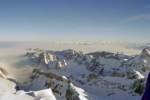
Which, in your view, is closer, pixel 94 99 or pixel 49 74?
pixel 94 99

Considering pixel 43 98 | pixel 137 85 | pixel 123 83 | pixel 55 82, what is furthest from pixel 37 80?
pixel 43 98

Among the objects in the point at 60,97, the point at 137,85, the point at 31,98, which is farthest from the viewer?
the point at 137,85

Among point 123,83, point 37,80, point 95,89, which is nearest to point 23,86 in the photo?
point 37,80

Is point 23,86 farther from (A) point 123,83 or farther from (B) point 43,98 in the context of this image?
(B) point 43,98

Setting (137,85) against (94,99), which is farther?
(137,85)

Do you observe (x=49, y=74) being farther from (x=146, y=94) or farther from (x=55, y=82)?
(x=146, y=94)

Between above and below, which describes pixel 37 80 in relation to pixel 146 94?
below

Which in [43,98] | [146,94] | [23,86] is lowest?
[23,86]

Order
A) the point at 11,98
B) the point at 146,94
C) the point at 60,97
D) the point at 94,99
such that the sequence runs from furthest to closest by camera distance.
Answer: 1. the point at 94,99
2. the point at 60,97
3. the point at 11,98
4. the point at 146,94

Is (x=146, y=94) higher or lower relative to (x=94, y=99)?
higher
